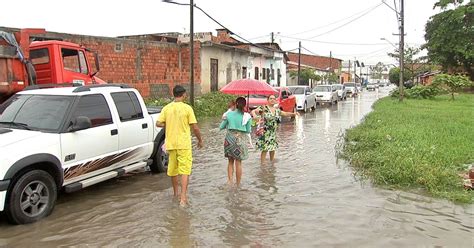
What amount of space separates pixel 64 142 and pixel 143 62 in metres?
17.5

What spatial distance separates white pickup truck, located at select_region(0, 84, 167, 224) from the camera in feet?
18.4

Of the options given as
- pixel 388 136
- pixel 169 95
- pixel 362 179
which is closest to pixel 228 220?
pixel 362 179

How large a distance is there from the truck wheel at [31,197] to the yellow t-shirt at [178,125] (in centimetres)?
171

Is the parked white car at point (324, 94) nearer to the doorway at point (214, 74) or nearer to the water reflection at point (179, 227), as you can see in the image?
the doorway at point (214, 74)

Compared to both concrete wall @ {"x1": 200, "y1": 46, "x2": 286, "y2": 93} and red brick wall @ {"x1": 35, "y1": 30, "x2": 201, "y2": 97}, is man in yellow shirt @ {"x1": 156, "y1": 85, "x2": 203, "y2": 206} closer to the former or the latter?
red brick wall @ {"x1": 35, "y1": 30, "x2": 201, "y2": 97}

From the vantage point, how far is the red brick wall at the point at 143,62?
20.5 metres

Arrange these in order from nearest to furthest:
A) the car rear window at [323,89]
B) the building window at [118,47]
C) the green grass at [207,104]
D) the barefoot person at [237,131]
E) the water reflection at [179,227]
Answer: the water reflection at [179,227], the barefoot person at [237,131], the building window at [118,47], the green grass at [207,104], the car rear window at [323,89]

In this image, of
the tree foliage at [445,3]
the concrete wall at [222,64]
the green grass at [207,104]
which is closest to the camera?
the green grass at [207,104]

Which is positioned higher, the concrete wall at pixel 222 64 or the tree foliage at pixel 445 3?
the tree foliage at pixel 445 3

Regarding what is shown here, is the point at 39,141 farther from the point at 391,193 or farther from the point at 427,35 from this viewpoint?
the point at 427,35

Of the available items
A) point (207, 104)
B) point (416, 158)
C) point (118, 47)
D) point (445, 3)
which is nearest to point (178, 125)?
point (416, 158)

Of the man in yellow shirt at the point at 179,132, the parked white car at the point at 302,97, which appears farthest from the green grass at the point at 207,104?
the man in yellow shirt at the point at 179,132

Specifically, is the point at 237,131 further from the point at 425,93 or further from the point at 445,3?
the point at 445,3

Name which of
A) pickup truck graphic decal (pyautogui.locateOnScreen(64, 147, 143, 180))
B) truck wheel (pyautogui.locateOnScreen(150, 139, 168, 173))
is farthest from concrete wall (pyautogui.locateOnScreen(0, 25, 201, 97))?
pickup truck graphic decal (pyautogui.locateOnScreen(64, 147, 143, 180))
